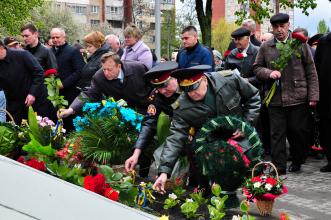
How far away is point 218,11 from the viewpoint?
10500 centimetres

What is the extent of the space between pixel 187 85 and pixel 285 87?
317 cm

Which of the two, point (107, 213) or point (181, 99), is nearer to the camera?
point (107, 213)

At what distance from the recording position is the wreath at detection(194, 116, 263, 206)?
5.21 meters

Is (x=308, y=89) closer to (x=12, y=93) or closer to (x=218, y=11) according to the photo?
(x=12, y=93)

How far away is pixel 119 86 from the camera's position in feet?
23.6

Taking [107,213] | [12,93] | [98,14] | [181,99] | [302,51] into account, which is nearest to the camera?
[107,213]

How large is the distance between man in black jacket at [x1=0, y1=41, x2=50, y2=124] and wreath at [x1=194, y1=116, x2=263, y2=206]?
163 inches

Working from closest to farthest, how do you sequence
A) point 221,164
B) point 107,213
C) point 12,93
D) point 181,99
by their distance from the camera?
point 107,213
point 221,164
point 181,99
point 12,93

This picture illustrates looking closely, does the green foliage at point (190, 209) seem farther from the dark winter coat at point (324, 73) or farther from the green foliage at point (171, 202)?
the dark winter coat at point (324, 73)

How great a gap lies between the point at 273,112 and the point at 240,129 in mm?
3250

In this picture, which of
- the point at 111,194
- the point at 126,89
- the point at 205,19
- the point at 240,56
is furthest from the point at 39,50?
the point at 205,19

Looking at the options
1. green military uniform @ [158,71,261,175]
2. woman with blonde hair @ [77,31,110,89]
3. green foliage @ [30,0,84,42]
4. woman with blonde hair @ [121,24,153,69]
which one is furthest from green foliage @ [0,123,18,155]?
green foliage @ [30,0,84,42]

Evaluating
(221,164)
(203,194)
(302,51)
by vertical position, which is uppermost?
(302,51)

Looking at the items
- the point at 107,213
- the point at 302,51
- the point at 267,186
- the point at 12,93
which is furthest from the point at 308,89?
the point at 107,213
